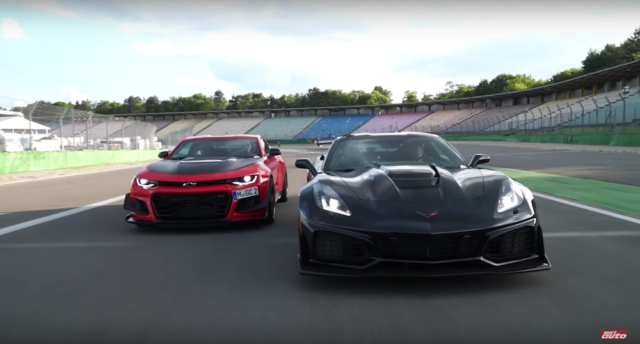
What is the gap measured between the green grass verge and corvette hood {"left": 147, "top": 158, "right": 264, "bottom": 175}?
5.33 metres

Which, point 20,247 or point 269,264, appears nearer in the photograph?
point 269,264

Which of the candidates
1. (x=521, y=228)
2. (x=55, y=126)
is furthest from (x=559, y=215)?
(x=55, y=126)

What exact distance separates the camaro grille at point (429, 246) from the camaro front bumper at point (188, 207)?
283 cm

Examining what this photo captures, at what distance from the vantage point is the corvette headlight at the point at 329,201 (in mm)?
3775

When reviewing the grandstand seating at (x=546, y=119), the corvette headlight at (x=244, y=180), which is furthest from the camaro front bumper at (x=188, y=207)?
the grandstand seating at (x=546, y=119)

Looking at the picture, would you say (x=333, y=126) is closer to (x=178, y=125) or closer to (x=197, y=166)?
(x=178, y=125)

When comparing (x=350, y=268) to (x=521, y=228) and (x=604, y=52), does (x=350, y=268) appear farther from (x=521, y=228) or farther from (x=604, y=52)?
(x=604, y=52)

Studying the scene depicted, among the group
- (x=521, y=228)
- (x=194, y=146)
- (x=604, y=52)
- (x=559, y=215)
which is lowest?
(x=559, y=215)

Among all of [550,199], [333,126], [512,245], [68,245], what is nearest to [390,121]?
[333,126]

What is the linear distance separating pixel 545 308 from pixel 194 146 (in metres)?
5.79

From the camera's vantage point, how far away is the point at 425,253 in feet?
11.4

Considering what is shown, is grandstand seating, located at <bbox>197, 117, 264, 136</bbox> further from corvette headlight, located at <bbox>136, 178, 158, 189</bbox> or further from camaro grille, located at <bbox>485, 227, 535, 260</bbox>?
camaro grille, located at <bbox>485, 227, 535, 260</bbox>

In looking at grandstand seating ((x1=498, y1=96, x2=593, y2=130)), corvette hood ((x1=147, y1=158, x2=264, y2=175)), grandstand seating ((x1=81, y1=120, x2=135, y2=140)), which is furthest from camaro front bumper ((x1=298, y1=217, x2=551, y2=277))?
grandstand seating ((x1=498, y1=96, x2=593, y2=130))

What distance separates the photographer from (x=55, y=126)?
25.4 metres
